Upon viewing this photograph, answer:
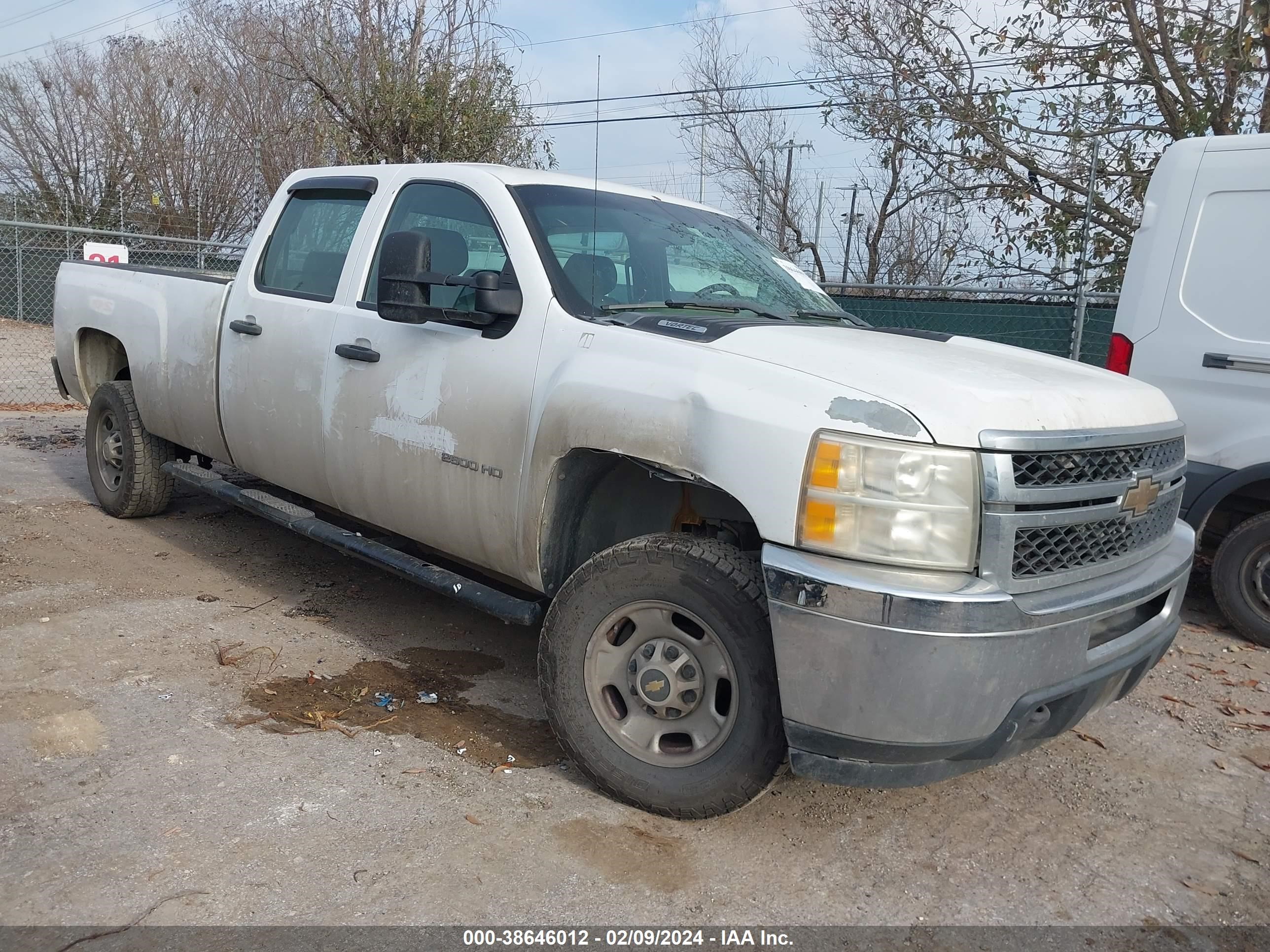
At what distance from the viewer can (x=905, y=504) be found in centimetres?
268

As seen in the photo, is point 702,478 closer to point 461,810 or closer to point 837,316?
point 461,810

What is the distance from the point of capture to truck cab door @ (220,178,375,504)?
4.45 m

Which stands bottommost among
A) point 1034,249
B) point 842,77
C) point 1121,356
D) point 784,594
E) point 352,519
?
point 352,519

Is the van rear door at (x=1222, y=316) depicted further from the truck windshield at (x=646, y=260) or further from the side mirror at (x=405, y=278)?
the side mirror at (x=405, y=278)

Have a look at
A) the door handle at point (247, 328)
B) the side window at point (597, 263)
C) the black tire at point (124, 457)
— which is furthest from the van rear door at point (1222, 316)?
the black tire at point (124, 457)

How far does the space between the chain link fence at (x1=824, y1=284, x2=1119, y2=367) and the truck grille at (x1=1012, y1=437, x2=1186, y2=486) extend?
556 cm

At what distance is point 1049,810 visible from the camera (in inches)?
137

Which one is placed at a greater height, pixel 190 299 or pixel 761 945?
pixel 190 299

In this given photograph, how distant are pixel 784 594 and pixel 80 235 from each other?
2182cm

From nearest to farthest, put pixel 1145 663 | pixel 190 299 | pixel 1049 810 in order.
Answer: pixel 1145 663
pixel 1049 810
pixel 190 299

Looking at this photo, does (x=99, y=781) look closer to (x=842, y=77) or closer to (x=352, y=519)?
(x=352, y=519)

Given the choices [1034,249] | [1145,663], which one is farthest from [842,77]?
[1145,663]

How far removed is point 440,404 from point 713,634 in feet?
4.56

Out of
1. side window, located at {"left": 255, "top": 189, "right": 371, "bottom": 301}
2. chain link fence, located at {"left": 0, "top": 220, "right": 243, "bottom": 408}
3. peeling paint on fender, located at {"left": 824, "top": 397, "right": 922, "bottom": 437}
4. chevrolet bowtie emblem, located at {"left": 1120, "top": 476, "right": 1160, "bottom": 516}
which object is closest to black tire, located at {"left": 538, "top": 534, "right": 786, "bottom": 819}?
peeling paint on fender, located at {"left": 824, "top": 397, "right": 922, "bottom": 437}
